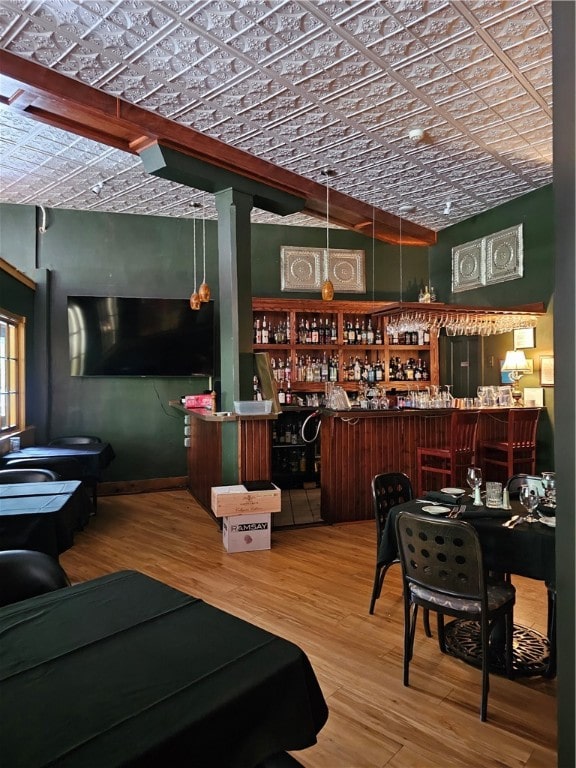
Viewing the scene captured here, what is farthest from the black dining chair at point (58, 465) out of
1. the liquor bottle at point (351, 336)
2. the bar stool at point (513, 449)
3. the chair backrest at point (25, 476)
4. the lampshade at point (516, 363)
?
the lampshade at point (516, 363)

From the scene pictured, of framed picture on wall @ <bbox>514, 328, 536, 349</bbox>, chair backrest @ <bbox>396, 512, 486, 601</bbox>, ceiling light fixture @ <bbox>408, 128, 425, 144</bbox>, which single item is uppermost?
ceiling light fixture @ <bbox>408, 128, 425, 144</bbox>

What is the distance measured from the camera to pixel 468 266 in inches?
297

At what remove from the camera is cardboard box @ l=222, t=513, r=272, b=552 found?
4.59 m

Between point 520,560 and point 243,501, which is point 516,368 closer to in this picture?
point 243,501

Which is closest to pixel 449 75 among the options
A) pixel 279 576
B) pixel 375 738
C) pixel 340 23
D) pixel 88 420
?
pixel 340 23

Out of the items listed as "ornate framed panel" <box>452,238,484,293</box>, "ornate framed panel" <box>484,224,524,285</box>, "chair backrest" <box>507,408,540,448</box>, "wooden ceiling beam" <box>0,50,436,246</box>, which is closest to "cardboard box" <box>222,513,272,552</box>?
"chair backrest" <box>507,408,540,448</box>

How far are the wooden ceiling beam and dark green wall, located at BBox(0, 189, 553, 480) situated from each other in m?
2.00

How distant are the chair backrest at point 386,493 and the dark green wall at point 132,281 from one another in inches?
135

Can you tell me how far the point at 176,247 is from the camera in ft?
24.2

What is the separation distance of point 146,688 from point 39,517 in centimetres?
192

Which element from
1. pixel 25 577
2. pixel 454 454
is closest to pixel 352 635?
pixel 25 577

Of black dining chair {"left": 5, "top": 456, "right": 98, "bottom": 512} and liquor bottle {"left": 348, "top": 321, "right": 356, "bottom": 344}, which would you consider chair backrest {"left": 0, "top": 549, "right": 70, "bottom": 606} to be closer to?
black dining chair {"left": 5, "top": 456, "right": 98, "bottom": 512}

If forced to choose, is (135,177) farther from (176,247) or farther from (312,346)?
(312,346)

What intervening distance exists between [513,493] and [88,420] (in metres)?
5.43
